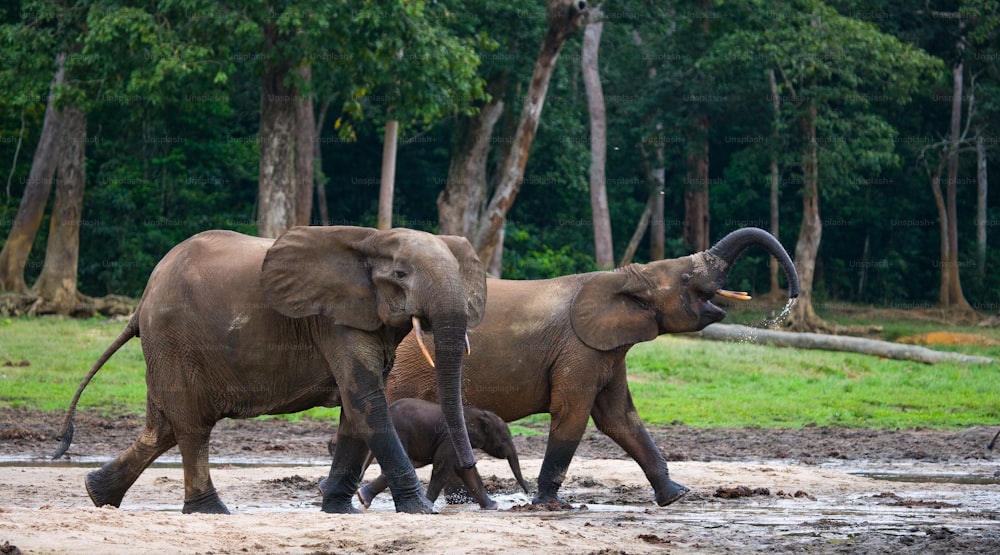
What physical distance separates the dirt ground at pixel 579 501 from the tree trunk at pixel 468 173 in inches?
563

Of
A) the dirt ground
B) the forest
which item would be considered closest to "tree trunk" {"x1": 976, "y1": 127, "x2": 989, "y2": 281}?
the forest

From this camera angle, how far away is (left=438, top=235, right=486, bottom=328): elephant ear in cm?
1061

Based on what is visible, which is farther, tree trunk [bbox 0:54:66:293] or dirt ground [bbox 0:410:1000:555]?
tree trunk [bbox 0:54:66:293]

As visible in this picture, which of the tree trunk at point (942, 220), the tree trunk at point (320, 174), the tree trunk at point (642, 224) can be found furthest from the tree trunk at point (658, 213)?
the tree trunk at point (320, 174)

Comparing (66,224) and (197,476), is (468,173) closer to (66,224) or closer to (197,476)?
(66,224)

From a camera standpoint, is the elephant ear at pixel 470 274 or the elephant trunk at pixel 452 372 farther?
the elephant ear at pixel 470 274

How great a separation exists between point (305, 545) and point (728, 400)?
1301 cm

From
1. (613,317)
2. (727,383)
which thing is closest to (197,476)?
(613,317)

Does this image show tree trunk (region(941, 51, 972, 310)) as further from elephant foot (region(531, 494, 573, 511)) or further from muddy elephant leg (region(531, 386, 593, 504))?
elephant foot (region(531, 494, 573, 511))

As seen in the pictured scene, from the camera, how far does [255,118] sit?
38.8 meters

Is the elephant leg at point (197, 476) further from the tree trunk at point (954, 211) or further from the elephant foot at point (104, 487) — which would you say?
the tree trunk at point (954, 211)

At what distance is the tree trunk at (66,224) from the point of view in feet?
91.8

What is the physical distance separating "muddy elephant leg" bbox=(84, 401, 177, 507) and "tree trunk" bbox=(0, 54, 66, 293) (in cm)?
1881

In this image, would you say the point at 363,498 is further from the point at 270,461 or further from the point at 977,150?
the point at 977,150
